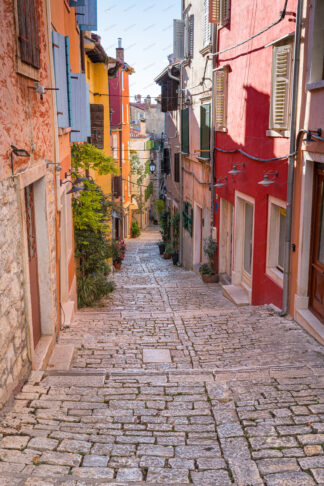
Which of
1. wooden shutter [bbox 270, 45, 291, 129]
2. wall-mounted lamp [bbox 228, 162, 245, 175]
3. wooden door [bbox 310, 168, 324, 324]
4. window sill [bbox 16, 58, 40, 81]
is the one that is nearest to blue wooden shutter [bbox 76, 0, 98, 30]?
wall-mounted lamp [bbox 228, 162, 245, 175]

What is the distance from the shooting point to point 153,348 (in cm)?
690

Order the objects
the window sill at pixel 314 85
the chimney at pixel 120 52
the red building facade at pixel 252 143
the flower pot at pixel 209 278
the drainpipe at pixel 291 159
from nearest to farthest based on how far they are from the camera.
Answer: the window sill at pixel 314 85 < the drainpipe at pixel 291 159 < the red building facade at pixel 252 143 < the flower pot at pixel 209 278 < the chimney at pixel 120 52

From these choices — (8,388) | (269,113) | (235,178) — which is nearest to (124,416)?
(8,388)

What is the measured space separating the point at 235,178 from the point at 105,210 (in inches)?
144

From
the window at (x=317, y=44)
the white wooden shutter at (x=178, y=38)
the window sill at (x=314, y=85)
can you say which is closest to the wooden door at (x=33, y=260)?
the window sill at (x=314, y=85)

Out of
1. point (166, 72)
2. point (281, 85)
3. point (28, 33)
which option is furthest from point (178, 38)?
point (28, 33)

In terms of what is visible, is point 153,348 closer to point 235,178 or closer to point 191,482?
point 191,482

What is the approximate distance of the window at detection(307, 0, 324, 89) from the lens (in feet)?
21.7

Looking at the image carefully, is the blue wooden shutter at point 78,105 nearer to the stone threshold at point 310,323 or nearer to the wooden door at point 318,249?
the wooden door at point 318,249

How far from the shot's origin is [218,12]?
1195 cm

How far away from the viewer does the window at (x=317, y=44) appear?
6.63 metres

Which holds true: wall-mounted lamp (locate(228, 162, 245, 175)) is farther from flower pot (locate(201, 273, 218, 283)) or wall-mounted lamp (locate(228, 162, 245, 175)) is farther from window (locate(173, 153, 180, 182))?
window (locate(173, 153, 180, 182))

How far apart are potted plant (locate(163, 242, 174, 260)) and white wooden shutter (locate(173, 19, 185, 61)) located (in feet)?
26.0

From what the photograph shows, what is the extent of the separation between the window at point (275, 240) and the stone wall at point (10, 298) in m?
5.28
